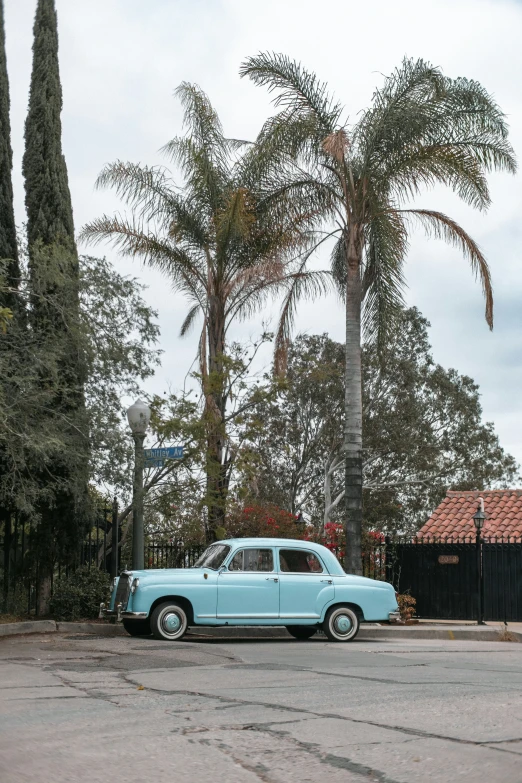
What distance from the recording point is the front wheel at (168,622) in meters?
14.6

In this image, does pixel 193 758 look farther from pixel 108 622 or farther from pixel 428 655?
pixel 108 622

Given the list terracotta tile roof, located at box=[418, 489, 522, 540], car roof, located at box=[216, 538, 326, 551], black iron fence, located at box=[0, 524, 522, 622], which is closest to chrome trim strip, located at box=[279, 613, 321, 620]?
car roof, located at box=[216, 538, 326, 551]

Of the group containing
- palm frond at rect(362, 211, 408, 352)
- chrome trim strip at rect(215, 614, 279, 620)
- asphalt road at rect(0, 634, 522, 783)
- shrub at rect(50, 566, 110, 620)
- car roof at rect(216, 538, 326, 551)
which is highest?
palm frond at rect(362, 211, 408, 352)

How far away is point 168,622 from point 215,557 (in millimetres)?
1282

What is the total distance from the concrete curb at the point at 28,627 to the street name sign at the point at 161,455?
304cm

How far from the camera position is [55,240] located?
17531mm

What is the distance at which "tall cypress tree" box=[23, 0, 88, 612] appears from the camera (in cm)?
1636

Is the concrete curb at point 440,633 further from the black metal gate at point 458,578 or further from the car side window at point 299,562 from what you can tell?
the black metal gate at point 458,578

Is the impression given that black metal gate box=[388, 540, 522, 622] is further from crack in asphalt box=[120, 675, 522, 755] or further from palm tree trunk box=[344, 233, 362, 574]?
crack in asphalt box=[120, 675, 522, 755]

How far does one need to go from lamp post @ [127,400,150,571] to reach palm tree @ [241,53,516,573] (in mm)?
4981

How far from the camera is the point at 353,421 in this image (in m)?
20.4

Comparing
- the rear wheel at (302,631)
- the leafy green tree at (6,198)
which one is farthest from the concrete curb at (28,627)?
the rear wheel at (302,631)

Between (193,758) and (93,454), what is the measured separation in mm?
11418

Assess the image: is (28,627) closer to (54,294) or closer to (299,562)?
(299,562)
